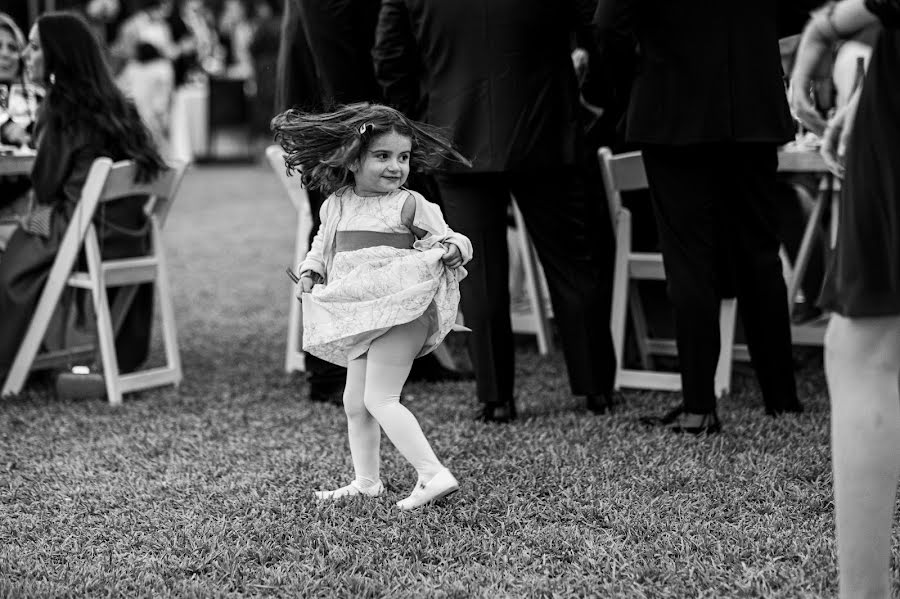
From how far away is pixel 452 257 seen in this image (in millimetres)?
3035

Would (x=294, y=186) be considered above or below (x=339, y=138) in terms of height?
below

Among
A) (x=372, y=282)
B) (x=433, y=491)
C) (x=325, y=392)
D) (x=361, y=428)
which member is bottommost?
(x=325, y=392)

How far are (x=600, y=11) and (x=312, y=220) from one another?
1.59m

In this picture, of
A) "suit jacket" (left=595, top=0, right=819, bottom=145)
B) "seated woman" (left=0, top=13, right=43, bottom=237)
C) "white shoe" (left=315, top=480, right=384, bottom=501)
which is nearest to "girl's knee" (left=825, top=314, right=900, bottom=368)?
"white shoe" (left=315, top=480, right=384, bottom=501)

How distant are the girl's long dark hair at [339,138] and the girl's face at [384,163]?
17 millimetres

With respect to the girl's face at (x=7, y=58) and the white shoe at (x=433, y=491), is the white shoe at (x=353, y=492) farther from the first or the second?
the girl's face at (x=7, y=58)

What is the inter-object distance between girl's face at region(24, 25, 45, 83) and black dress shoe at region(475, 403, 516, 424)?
2.20 m

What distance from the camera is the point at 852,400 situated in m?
2.15

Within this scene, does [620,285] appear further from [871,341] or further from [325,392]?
[871,341]

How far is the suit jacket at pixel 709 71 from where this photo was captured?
3.66 metres

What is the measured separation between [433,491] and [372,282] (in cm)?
56

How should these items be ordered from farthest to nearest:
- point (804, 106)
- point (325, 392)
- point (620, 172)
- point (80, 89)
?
point (80, 89), point (325, 392), point (620, 172), point (804, 106)

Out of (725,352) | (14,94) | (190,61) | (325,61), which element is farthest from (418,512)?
(190,61)

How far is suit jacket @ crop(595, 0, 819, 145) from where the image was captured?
366cm
